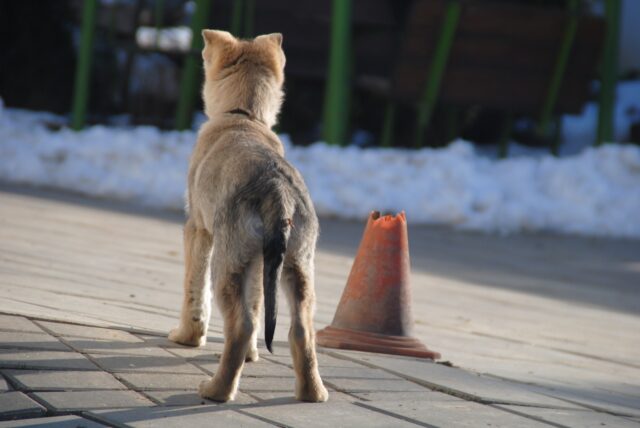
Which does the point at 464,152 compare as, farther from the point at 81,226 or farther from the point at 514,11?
the point at 81,226

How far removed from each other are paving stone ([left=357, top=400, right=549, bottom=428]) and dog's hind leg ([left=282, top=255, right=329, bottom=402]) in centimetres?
18

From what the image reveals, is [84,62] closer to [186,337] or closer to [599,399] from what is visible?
[186,337]

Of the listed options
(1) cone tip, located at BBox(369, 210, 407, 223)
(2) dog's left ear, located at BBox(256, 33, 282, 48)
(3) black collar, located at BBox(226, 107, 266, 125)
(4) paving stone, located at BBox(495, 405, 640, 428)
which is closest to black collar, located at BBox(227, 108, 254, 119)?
(3) black collar, located at BBox(226, 107, 266, 125)

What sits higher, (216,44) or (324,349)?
(216,44)

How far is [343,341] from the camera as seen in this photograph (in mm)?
4684

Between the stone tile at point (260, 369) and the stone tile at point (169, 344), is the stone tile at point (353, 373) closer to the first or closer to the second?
the stone tile at point (260, 369)

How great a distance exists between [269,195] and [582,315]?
3.39 m

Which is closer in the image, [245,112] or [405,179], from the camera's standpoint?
[245,112]

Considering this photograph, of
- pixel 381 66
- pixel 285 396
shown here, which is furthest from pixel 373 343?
pixel 381 66

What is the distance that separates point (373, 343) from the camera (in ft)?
15.4

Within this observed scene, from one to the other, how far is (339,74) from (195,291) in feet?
20.8

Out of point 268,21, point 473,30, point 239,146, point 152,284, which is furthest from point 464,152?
point 239,146

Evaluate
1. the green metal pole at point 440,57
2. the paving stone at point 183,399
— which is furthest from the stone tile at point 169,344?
the green metal pole at point 440,57

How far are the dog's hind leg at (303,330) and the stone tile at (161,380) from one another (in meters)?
0.37
